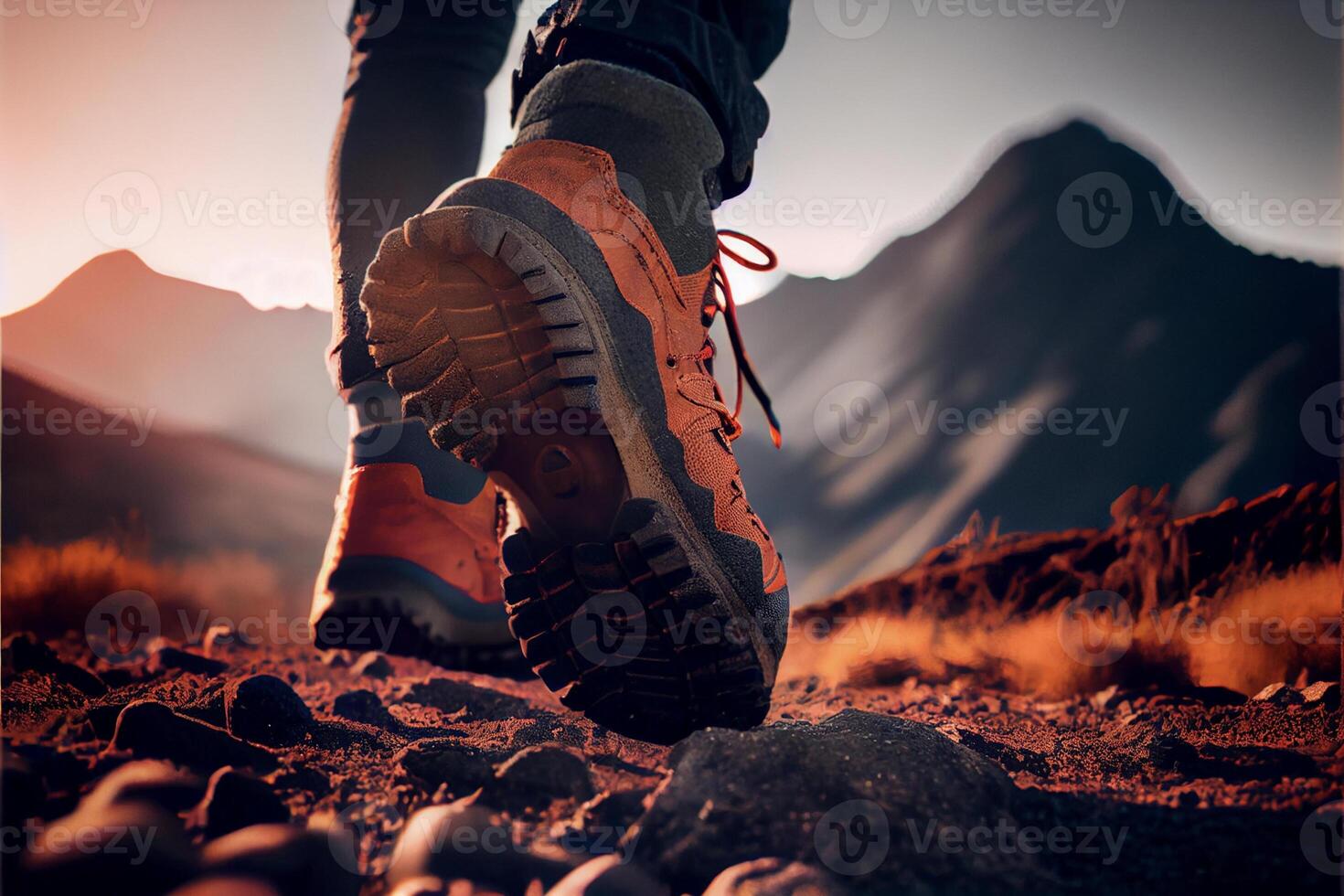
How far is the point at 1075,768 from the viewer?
1007mm

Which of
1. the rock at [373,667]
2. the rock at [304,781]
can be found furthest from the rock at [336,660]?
the rock at [304,781]

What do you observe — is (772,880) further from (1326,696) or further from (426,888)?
(1326,696)

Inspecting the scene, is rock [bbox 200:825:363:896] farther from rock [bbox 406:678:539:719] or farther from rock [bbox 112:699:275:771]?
rock [bbox 406:678:539:719]

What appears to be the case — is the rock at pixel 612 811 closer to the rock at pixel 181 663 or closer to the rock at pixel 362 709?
the rock at pixel 362 709

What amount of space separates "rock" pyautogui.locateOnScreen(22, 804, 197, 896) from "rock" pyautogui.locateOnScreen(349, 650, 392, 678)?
1209 mm

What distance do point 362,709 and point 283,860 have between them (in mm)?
705

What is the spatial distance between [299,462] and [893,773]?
2.33 m

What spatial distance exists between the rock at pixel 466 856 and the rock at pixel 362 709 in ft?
1.82

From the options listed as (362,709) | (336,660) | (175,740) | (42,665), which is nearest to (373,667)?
(336,660)

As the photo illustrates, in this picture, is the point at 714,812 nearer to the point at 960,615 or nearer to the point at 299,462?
the point at 960,615

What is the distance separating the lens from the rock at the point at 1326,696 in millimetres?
1130

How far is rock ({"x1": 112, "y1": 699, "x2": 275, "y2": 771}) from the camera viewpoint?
0.83 metres

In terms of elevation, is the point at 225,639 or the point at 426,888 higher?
the point at 426,888

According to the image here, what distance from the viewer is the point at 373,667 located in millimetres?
1880
